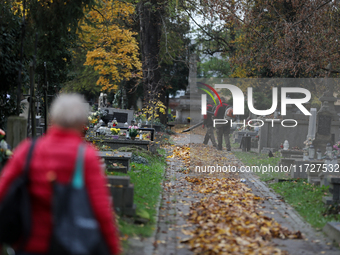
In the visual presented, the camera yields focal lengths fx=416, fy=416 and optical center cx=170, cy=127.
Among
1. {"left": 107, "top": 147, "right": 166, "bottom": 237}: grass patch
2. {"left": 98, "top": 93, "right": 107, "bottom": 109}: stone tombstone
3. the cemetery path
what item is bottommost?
the cemetery path

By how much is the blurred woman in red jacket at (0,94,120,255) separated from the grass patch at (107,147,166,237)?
305cm

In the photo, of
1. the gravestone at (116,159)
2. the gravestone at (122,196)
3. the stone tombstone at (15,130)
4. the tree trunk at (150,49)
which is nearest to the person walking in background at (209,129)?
the gravestone at (116,159)

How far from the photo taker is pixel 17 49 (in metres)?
10.1

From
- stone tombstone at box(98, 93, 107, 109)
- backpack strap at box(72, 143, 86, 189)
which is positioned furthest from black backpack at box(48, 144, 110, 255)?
stone tombstone at box(98, 93, 107, 109)

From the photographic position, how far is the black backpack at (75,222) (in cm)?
276

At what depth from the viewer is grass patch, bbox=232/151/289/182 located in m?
12.3

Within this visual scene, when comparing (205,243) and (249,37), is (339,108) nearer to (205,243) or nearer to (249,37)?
(249,37)

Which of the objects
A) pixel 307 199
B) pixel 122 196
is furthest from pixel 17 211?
pixel 307 199

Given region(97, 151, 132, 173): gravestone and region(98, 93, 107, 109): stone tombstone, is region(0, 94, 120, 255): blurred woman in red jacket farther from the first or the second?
region(98, 93, 107, 109): stone tombstone

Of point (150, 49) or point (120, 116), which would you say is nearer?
point (120, 116)

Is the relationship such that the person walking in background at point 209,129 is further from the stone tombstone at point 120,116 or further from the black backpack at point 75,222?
the black backpack at point 75,222

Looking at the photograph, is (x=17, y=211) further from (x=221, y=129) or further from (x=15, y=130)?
(x=221, y=129)

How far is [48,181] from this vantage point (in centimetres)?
288

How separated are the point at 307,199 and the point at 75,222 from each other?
7.51 meters
